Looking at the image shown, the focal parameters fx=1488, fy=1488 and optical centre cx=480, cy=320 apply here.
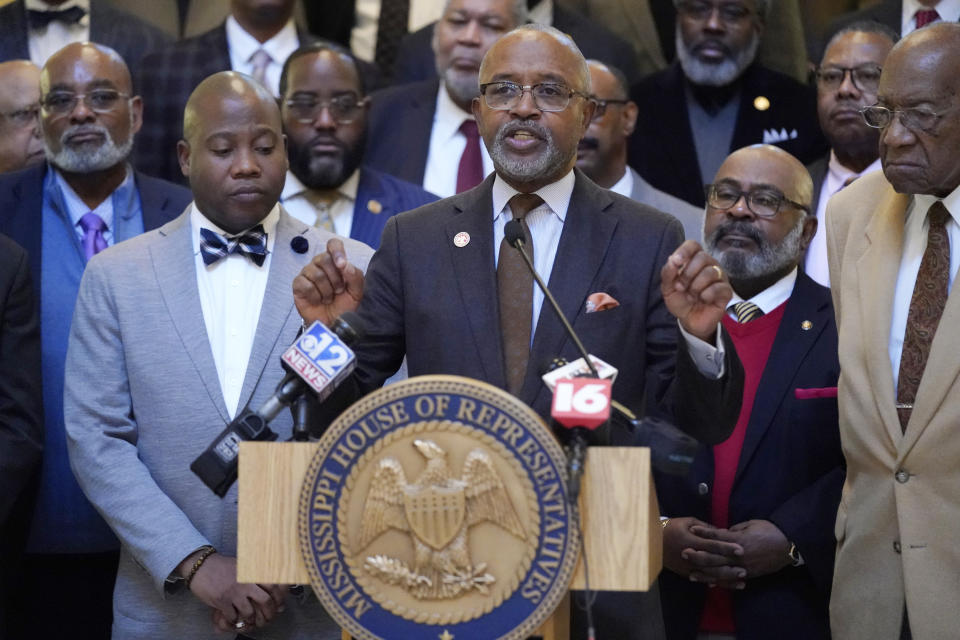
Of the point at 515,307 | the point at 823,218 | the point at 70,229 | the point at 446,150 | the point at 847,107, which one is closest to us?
the point at 515,307

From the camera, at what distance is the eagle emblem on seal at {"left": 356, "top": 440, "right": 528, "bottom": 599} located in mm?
2809

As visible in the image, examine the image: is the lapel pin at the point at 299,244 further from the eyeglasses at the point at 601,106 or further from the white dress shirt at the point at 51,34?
the white dress shirt at the point at 51,34

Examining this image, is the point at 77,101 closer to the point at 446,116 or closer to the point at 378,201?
the point at 378,201

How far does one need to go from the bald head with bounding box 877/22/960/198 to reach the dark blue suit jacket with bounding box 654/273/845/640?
0.76 meters

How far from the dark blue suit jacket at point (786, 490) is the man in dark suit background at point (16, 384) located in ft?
5.91

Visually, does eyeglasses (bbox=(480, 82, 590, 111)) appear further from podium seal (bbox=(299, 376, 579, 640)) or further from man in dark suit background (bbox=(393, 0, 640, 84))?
man in dark suit background (bbox=(393, 0, 640, 84))

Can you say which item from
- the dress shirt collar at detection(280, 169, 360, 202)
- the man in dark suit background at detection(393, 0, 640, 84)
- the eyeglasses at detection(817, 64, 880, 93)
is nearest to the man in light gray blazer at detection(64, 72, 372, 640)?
the dress shirt collar at detection(280, 169, 360, 202)

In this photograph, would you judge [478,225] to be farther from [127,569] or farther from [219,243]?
[127,569]

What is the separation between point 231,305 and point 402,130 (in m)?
2.01

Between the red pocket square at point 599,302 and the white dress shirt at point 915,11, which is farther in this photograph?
the white dress shirt at point 915,11

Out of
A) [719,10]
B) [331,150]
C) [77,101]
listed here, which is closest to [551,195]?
[331,150]

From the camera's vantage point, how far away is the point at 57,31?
20.8 ft

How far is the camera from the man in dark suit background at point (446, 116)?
19.3 feet

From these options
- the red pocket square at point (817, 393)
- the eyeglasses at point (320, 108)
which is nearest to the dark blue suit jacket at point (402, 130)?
the eyeglasses at point (320, 108)
